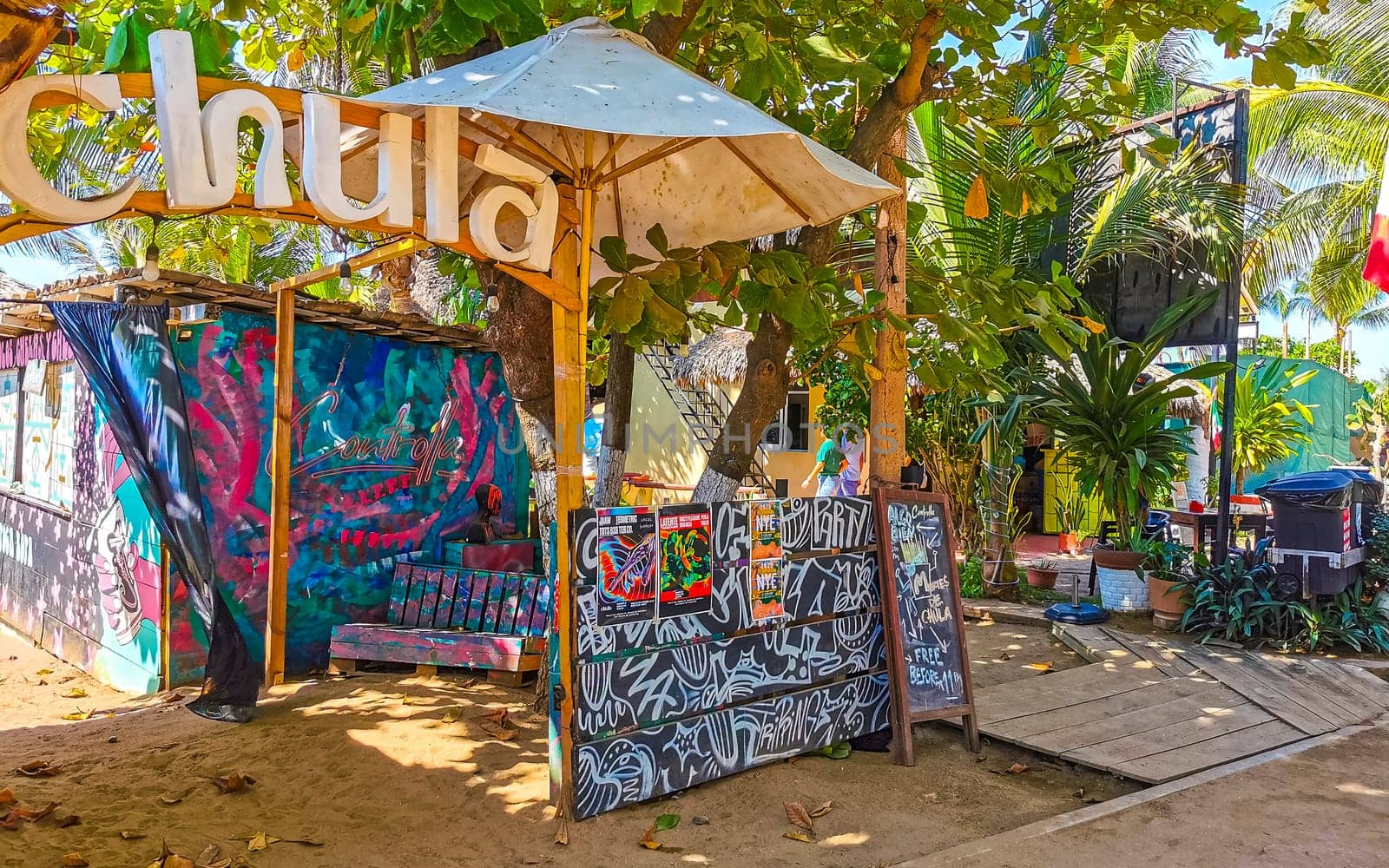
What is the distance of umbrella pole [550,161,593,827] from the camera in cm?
394

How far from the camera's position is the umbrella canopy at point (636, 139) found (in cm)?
326

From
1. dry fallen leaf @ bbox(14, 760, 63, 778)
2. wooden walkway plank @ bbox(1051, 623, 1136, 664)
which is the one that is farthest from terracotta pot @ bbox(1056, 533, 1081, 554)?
dry fallen leaf @ bbox(14, 760, 63, 778)

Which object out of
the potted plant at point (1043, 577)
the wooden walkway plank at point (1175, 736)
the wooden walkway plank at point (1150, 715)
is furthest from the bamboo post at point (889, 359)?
the potted plant at point (1043, 577)

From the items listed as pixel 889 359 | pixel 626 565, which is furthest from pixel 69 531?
pixel 889 359

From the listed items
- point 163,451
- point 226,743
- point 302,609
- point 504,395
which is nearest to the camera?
point 226,743

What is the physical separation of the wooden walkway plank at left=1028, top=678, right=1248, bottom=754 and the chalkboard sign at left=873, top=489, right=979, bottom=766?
1.40 feet

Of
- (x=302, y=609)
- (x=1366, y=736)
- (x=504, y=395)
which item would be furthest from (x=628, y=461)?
(x=1366, y=736)

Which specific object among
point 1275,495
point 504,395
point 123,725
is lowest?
point 123,725

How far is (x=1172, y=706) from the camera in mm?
5590

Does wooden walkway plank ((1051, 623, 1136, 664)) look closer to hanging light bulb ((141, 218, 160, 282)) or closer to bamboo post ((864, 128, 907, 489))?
bamboo post ((864, 128, 907, 489))

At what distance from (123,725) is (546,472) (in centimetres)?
291

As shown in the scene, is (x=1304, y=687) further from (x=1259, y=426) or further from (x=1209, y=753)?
(x=1259, y=426)

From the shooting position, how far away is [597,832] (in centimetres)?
388

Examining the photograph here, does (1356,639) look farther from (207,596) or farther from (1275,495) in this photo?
(207,596)
